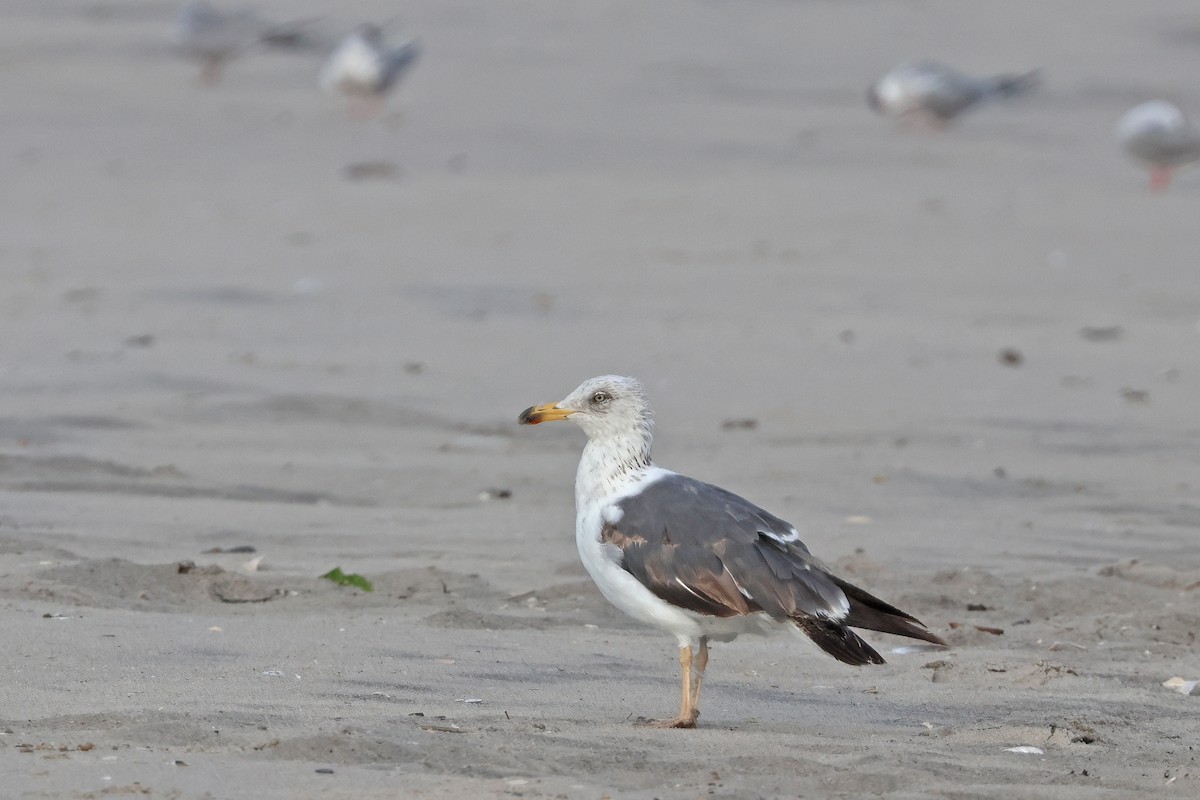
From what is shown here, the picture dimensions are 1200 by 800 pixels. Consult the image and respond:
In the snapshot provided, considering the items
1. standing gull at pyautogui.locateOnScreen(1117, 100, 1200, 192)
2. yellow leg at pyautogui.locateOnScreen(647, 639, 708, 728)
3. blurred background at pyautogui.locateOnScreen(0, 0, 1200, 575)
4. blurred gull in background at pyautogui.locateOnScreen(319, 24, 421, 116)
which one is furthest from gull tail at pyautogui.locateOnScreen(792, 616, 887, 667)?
blurred gull in background at pyautogui.locateOnScreen(319, 24, 421, 116)

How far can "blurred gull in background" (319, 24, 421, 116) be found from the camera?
49.6 feet

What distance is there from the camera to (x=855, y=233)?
1273 cm

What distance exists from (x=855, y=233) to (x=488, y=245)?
2429mm

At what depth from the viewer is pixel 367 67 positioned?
1508cm

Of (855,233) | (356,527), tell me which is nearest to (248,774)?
(356,527)

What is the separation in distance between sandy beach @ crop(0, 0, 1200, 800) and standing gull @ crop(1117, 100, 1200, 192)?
0.37 metres

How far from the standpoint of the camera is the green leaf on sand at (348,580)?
6172 millimetres

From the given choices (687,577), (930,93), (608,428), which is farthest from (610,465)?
(930,93)

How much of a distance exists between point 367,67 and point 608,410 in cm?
1027

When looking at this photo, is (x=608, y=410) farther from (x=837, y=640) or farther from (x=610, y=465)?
(x=837, y=640)

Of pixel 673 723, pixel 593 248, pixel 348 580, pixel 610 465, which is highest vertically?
pixel 610 465

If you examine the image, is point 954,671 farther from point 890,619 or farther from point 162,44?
point 162,44

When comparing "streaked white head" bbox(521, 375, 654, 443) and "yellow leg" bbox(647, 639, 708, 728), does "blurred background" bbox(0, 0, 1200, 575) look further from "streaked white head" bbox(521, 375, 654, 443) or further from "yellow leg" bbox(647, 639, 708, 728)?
"yellow leg" bbox(647, 639, 708, 728)

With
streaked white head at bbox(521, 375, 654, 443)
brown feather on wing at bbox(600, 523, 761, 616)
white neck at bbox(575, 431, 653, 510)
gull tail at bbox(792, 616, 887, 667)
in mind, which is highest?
streaked white head at bbox(521, 375, 654, 443)
